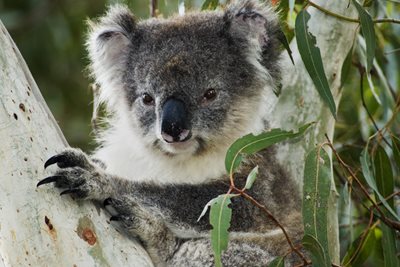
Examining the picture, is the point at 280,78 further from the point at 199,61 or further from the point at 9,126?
the point at 9,126

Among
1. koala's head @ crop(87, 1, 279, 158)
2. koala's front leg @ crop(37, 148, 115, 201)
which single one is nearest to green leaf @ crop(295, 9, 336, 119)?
koala's head @ crop(87, 1, 279, 158)

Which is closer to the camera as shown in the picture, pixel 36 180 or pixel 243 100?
pixel 36 180

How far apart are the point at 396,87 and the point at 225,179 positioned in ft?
7.06

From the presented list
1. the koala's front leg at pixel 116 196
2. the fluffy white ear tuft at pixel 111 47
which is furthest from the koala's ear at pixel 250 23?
the koala's front leg at pixel 116 196

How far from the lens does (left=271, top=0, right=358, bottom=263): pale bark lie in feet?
12.4

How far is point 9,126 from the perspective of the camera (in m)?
2.54

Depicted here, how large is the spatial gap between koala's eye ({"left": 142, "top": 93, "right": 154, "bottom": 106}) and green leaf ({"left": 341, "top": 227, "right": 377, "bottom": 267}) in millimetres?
1101

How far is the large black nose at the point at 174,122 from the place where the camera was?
3.16 metres

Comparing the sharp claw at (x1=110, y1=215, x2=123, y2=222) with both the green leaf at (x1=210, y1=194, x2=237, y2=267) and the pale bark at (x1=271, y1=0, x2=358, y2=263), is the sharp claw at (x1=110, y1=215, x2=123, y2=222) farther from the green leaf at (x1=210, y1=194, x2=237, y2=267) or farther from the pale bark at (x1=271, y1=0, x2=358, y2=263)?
the pale bark at (x1=271, y1=0, x2=358, y2=263)

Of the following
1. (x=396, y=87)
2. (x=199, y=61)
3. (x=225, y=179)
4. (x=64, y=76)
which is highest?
(x=199, y=61)

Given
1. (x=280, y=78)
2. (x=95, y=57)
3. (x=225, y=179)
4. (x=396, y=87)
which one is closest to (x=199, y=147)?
(x=225, y=179)

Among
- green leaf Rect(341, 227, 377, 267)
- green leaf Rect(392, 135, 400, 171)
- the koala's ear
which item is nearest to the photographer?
green leaf Rect(392, 135, 400, 171)

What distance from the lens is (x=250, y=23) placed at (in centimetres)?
357

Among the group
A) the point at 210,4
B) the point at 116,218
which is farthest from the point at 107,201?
the point at 210,4
